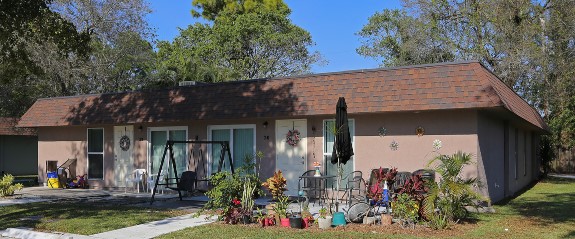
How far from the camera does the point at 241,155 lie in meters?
15.3

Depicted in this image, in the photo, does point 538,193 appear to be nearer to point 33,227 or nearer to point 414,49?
point 414,49

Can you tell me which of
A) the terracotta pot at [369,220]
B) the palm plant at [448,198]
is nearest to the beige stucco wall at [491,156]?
the palm plant at [448,198]

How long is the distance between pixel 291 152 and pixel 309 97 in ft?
5.57

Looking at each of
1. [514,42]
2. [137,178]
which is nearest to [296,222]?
[137,178]

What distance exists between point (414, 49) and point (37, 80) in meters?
17.4

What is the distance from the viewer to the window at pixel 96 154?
18.3m

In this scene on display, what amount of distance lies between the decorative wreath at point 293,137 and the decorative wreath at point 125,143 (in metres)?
5.95

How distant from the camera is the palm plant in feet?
29.9

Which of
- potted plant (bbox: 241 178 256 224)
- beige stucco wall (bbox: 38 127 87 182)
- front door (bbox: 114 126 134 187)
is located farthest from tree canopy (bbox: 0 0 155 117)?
potted plant (bbox: 241 178 256 224)

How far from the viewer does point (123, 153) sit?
17672mm

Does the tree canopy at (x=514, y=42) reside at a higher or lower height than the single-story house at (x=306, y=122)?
higher

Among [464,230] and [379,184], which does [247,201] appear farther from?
[464,230]

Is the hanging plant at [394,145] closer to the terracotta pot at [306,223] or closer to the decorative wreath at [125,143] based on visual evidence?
the terracotta pot at [306,223]

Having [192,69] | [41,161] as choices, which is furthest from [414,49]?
[41,161]
